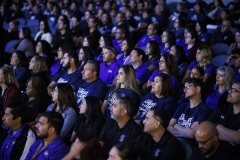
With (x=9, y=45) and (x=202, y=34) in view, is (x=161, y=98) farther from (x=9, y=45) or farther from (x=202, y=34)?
(x=9, y=45)

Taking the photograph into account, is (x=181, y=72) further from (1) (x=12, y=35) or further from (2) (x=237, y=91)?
(1) (x=12, y=35)

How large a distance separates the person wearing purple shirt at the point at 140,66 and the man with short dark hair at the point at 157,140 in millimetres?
2028

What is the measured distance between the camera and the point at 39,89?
4.55 meters

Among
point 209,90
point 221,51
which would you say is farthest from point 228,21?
point 209,90

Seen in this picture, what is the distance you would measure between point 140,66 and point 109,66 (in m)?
0.46

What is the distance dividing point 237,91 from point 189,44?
261 centimetres

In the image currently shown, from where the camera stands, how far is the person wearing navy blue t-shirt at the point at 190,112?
3.66 m

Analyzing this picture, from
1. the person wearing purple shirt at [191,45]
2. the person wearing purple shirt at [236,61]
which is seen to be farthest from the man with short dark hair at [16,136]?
the person wearing purple shirt at [191,45]

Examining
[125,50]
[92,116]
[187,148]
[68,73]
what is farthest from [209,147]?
[125,50]

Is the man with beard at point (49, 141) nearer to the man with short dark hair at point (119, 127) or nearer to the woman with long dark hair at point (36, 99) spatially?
the man with short dark hair at point (119, 127)

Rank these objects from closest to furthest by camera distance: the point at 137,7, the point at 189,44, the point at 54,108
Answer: the point at 54,108, the point at 189,44, the point at 137,7

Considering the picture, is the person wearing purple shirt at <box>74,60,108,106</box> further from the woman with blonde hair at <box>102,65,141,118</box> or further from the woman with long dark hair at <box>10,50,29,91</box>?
the woman with long dark hair at <box>10,50,29,91</box>

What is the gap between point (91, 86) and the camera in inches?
183

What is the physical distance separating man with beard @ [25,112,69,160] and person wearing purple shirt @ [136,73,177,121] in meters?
1.00
